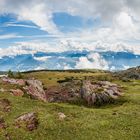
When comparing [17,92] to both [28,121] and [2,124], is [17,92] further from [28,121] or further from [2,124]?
[28,121]

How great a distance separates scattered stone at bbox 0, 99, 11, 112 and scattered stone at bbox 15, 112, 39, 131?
671 centimetres

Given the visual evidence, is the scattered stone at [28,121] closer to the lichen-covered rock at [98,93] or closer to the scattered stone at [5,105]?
the scattered stone at [5,105]

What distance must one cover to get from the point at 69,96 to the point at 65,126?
32014mm

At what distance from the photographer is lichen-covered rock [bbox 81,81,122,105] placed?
3199 inches

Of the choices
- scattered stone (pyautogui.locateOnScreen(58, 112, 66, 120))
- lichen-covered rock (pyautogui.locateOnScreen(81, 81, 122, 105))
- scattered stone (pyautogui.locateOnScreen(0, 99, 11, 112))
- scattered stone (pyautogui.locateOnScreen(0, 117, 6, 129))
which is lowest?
scattered stone (pyautogui.locateOnScreen(0, 117, 6, 129))

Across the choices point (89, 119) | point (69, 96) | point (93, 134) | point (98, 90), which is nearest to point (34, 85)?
point (69, 96)

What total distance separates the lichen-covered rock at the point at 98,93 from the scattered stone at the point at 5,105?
2325 cm

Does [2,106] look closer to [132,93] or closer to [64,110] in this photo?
[64,110]

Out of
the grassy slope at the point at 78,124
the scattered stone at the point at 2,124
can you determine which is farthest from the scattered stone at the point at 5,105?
the scattered stone at the point at 2,124

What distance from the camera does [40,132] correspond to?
55.7 meters

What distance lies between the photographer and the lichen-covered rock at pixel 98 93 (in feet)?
267

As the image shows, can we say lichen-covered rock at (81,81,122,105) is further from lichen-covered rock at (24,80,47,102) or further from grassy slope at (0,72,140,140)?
lichen-covered rock at (24,80,47,102)

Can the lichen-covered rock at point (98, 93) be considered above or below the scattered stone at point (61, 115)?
above

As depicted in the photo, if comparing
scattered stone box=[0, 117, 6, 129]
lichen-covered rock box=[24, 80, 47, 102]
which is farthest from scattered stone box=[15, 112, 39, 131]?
lichen-covered rock box=[24, 80, 47, 102]
